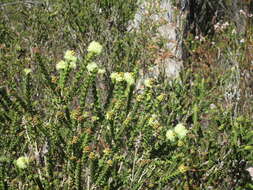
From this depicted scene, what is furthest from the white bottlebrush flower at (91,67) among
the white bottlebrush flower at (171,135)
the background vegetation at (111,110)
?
the white bottlebrush flower at (171,135)

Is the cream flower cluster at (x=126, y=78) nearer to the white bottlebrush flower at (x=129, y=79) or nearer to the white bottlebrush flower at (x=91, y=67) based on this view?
the white bottlebrush flower at (x=129, y=79)

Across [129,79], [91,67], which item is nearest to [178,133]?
[129,79]

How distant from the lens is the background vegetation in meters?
2.24

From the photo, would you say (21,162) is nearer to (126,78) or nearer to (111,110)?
(111,110)

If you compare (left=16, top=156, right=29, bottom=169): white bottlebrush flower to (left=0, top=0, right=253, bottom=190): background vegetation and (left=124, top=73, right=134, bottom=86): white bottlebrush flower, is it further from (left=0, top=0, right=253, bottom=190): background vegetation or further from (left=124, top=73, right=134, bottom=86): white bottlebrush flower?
(left=124, top=73, right=134, bottom=86): white bottlebrush flower

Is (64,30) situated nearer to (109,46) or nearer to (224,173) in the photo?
(109,46)

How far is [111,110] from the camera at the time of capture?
235cm

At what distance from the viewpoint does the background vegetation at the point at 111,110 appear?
88.4 inches

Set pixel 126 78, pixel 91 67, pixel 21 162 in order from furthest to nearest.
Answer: pixel 126 78 < pixel 91 67 < pixel 21 162

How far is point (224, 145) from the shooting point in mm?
3385

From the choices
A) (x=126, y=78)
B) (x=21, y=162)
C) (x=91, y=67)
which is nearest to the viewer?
(x=21, y=162)

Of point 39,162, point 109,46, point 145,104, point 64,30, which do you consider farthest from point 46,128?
point 64,30

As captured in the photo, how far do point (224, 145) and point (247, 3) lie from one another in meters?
7.16

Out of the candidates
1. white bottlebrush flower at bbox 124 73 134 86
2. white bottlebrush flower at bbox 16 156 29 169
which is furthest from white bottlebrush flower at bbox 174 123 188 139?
white bottlebrush flower at bbox 16 156 29 169
